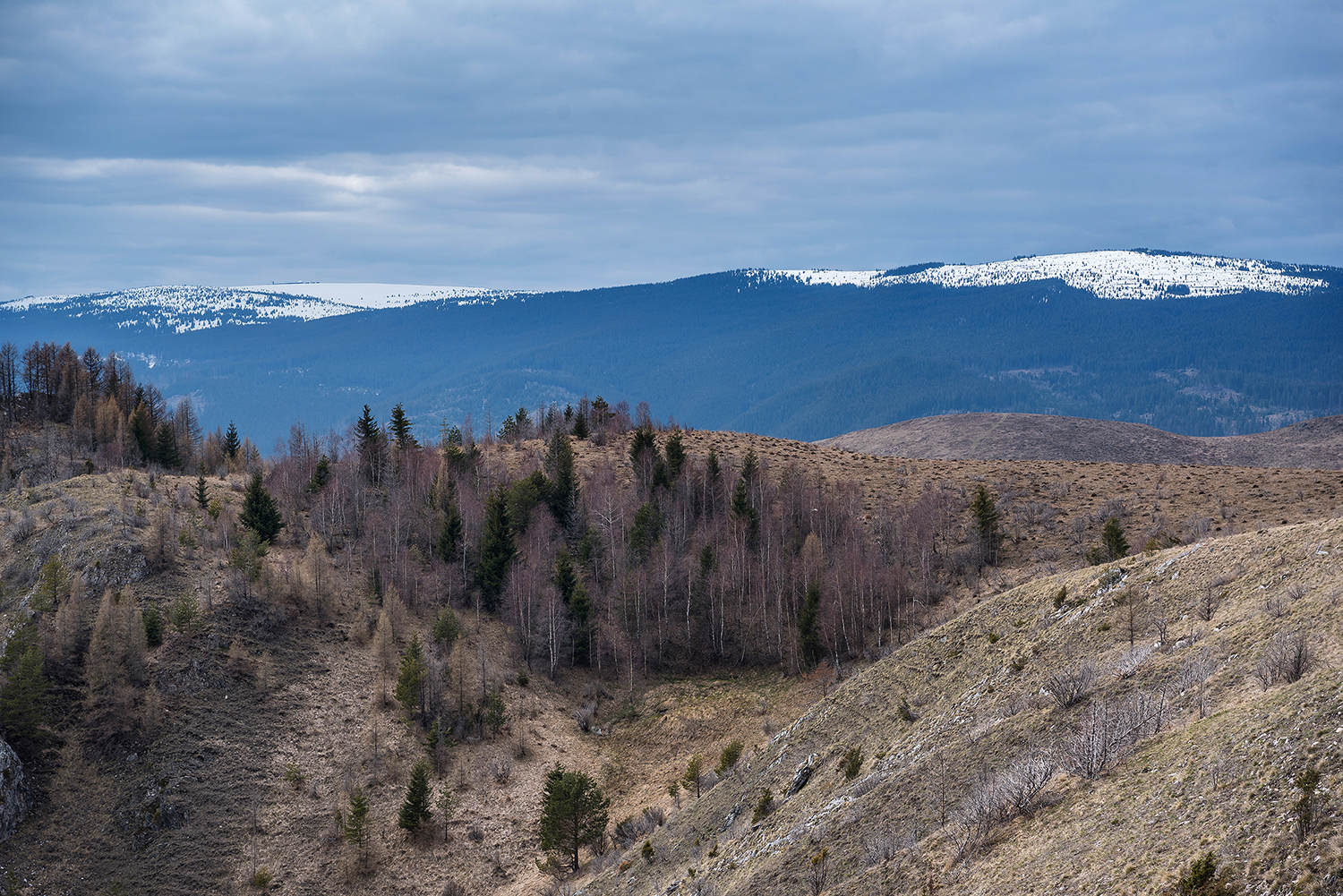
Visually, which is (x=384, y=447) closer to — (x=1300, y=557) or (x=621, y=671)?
(x=621, y=671)

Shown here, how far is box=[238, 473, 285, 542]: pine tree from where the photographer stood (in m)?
70.5

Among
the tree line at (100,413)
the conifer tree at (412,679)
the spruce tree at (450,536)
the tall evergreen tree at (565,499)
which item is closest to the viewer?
the conifer tree at (412,679)

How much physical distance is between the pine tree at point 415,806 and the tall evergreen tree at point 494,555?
2528cm

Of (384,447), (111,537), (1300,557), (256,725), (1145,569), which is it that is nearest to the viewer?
(1300,557)

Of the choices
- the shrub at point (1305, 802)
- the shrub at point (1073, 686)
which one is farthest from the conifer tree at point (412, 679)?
the shrub at point (1305, 802)

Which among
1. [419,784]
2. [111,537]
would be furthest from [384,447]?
[419,784]

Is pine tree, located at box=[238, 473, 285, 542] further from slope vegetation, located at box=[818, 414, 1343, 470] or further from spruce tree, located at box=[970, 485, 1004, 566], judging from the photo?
slope vegetation, located at box=[818, 414, 1343, 470]

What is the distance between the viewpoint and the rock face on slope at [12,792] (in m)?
41.8

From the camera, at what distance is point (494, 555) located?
241ft

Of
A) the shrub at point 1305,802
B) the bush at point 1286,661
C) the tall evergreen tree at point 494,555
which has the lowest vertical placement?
the tall evergreen tree at point 494,555

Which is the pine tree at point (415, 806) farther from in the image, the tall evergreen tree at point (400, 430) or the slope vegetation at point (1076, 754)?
the tall evergreen tree at point (400, 430)

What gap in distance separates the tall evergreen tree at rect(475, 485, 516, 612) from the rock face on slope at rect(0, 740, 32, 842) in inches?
1355

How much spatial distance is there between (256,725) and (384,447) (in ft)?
143

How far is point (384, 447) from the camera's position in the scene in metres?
92.2
